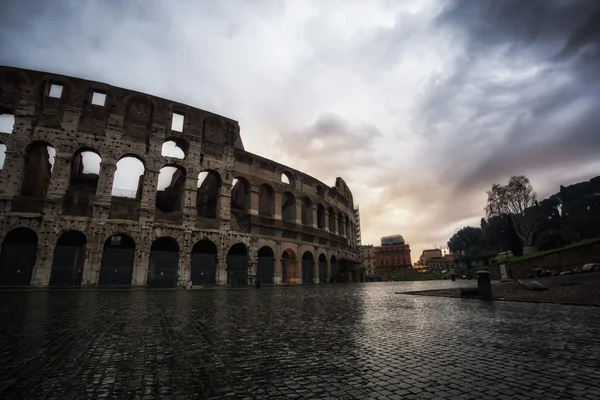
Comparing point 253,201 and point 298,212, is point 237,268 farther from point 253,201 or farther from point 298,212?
point 298,212

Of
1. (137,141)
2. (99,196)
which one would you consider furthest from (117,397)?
(137,141)

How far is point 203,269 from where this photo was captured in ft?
72.2

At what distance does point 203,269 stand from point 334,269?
53.3 feet

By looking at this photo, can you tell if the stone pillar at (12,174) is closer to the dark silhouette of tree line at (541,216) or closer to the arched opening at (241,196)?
the arched opening at (241,196)

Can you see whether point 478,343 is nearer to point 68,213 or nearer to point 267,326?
point 267,326

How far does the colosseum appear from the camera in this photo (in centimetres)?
1811

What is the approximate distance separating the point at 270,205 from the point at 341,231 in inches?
528

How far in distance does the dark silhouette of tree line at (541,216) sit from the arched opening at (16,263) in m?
43.7

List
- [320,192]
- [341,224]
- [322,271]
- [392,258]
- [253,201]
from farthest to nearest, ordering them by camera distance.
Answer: [392,258] < [341,224] < [320,192] < [322,271] < [253,201]

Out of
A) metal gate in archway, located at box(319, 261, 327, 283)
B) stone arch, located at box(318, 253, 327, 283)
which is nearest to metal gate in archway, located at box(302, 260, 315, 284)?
stone arch, located at box(318, 253, 327, 283)

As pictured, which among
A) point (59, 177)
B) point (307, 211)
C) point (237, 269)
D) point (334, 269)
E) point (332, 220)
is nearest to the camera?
point (59, 177)

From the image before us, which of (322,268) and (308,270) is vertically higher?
(322,268)

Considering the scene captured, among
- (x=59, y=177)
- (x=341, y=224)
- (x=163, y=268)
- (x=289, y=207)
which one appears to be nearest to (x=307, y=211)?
(x=289, y=207)

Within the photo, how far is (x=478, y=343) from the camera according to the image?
376 cm
